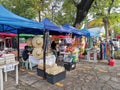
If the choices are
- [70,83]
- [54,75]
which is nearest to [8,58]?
[54,75]

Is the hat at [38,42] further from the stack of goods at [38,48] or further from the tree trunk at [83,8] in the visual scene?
the tree trunk at [83,8]

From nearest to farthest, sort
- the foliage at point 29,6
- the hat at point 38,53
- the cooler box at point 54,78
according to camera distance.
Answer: the cooler box at point 54,78 → the hat at point 38,53 → the foliage at point 29,6

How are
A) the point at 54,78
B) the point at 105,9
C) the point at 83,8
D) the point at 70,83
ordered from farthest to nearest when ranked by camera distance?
the point at 105,9, the point at 83,8, the point at 70,83, the point at 54,78

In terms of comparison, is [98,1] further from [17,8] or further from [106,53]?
[17,8]

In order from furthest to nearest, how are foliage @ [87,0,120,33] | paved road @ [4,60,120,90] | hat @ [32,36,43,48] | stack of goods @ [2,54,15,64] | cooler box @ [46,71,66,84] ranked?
foliage @ [87,0,120,33], hat @ [32,36,43,48], cooler box @ [46,71,66,84], paved road @ [4,60,120,90], stack of goods @ [2,54,15,64]

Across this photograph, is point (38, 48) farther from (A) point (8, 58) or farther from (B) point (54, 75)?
(A) point (8, 58)

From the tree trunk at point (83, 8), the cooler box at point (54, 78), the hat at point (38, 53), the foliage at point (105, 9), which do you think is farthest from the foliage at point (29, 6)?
the cooler box at point (54, 78)

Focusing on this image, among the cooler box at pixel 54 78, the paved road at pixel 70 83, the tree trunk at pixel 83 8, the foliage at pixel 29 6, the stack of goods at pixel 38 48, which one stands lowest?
the paved road at pixel 70 83

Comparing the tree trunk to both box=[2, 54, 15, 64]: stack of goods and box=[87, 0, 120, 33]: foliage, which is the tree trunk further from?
box=[2, 54, 15, 64]: stack of goods

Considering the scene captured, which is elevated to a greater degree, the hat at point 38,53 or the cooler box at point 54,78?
the hat at point 38,53

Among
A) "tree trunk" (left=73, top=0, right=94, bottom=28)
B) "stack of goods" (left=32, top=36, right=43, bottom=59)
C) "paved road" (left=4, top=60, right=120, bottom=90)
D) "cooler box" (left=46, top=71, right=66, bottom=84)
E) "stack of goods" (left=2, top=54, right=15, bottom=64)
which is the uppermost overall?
"tree trunk" (left=73, top=0, right=94, bottom=28)

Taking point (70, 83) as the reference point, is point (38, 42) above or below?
above

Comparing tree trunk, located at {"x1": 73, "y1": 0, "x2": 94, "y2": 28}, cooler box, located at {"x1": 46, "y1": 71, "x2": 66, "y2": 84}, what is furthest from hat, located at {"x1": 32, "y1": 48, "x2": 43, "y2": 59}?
tree trunk, located at {"x1": 73, "y1": 0, "x2": 94, "y2": 28}

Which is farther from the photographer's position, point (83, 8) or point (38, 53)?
point (83, 8)
